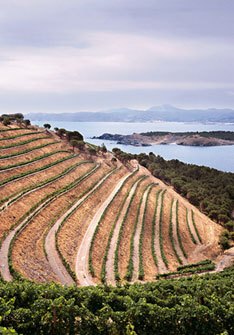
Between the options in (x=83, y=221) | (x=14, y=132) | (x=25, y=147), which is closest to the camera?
(x=83, y=221)

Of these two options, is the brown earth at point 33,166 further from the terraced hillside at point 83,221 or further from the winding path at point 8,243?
the winding path at point 8,243

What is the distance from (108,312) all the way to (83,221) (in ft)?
149

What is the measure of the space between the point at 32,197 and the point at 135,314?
48348 mm

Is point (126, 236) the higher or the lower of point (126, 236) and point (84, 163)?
the lower

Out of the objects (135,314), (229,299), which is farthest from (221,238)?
(135,314)

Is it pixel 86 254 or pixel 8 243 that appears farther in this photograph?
pixel 86 254

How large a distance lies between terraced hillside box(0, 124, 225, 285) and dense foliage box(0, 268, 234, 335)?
1613 cm

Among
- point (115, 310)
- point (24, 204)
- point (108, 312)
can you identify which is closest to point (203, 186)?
point (24, 204)

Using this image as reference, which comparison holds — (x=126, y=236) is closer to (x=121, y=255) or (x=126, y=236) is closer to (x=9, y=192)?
(x=121, y=255)

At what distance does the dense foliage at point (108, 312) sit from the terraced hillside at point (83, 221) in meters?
16.1

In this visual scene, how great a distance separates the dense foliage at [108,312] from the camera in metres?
24.5

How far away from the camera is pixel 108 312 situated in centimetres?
2636

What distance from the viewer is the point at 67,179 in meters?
89.2

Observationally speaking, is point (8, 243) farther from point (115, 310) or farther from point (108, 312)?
point (108, 312)
